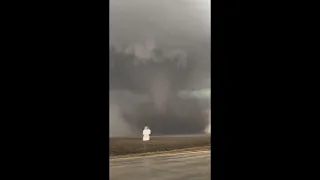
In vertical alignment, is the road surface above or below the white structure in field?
below

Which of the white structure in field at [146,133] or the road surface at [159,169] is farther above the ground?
the white structure in field at [146,133]

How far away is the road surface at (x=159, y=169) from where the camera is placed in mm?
6234

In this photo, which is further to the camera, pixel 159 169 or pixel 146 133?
pixel 146 133

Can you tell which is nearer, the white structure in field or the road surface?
the road surface

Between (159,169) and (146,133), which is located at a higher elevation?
(146,133)

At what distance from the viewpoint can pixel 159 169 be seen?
23.0 feet

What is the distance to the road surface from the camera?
623 cm

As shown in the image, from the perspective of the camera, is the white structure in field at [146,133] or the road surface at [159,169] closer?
the road surface at [159,169]
